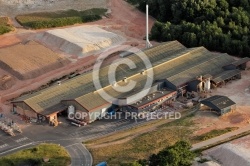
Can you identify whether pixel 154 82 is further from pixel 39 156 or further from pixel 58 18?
pixel 58 18

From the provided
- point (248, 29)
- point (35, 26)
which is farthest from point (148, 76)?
point (35, 26)

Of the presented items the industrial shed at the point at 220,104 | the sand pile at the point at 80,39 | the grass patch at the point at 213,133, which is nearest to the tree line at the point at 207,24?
the sand pile at the point at 80,39

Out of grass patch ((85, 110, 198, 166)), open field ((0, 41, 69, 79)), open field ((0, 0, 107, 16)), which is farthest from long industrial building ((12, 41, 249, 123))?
open field ((0, 0, 107, 16))

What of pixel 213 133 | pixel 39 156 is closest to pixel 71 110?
pixel 39 156

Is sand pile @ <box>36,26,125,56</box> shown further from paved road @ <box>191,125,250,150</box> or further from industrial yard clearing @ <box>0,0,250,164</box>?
paved road @ <box>191,125,250,150</box>

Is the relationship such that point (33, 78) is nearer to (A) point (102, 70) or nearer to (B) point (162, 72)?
(A) point (102, 70)

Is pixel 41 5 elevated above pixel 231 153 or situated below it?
above
